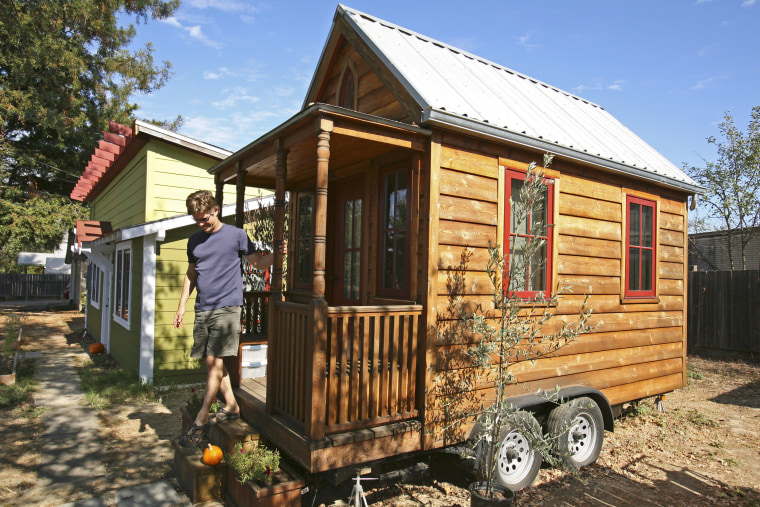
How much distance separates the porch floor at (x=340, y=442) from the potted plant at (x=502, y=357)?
13.8 inches

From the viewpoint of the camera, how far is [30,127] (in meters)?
17.8

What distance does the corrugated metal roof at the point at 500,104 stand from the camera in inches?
167

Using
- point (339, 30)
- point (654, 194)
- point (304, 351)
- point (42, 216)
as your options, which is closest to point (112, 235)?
point (339, 30)

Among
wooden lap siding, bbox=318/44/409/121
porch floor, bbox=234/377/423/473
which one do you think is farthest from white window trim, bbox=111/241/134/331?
porch floor, bbox=234/377/423/473

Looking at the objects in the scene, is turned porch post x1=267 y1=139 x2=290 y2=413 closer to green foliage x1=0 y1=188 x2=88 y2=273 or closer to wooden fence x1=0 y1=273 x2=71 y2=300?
green foliage x1=0 y1=188 x2=88 y2=273

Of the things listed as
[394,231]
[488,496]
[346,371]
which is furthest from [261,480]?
[394,231]

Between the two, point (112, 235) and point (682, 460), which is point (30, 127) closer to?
point (112, 235)

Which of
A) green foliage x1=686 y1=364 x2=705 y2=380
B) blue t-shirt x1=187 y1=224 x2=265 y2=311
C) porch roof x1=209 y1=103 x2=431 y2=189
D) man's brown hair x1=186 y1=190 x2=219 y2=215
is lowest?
green foliage x1=686 y1=364 x2=705 y2=380

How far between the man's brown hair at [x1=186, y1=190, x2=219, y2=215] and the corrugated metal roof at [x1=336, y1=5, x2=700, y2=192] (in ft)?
6.22

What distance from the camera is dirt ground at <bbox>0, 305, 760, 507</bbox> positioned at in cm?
414

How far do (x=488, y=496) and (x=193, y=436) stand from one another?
8.06 ft

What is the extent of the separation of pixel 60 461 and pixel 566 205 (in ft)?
18.7

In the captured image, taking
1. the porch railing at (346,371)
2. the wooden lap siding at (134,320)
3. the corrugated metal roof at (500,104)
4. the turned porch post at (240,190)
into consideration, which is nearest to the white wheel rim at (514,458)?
the porch railing at (346,371)

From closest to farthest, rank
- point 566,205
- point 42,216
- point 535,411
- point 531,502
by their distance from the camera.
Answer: point 531,502 < point 535,411 < point 566,205 < point 42,216
